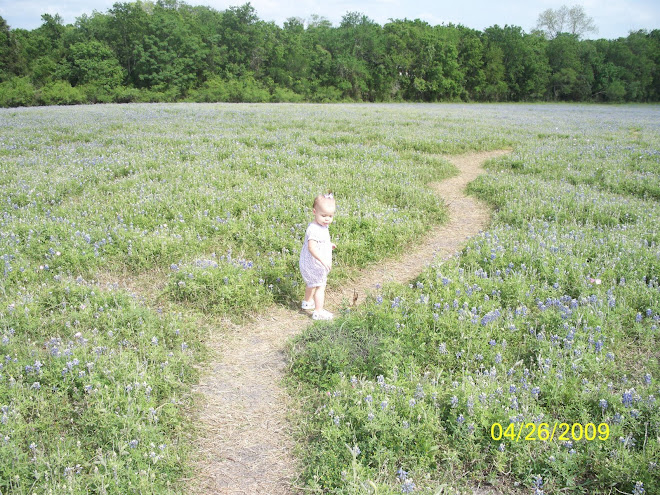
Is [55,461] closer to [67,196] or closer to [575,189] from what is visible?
[67,196]

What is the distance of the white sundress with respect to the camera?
231 inches

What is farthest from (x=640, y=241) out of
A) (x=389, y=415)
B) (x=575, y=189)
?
(x=389, y=415)

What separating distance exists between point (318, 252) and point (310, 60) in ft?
232

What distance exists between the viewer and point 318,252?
5.86 m

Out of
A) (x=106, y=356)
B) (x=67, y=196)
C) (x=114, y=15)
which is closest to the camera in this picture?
(x=106, y=356)

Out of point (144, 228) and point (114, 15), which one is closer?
point (144, 228)

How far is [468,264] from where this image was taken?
22.2 feet

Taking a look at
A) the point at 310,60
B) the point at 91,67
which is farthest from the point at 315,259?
the point at 310,60

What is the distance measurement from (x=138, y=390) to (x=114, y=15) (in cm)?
7717

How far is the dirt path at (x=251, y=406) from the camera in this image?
356 cm

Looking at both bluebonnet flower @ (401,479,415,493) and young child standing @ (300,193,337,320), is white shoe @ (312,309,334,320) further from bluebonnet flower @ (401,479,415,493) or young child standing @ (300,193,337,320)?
bluebonnet flower @ (401,479,415,493)

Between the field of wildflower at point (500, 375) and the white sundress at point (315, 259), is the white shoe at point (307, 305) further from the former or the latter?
the field of wildflower at point (500, 375)

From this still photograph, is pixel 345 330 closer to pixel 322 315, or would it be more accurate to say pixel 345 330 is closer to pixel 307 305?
pixel 322 315

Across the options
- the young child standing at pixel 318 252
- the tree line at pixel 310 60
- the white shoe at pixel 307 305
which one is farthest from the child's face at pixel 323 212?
the tree line at pixel 310 60
